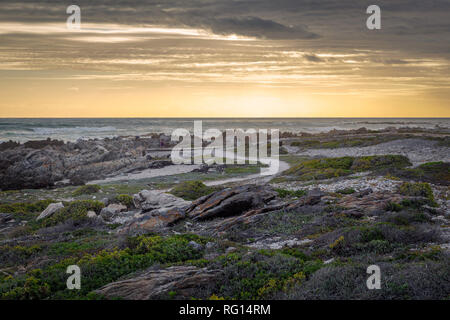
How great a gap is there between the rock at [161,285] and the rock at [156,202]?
30.1 ft

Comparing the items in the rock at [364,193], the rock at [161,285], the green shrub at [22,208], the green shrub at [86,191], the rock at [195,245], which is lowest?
the green shrub at [86,191]

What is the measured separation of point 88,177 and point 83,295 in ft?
101

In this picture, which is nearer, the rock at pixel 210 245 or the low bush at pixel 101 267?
the low bush at pixel 101 267

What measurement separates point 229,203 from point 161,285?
8.76 m

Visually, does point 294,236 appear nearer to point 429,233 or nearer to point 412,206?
point 429,233

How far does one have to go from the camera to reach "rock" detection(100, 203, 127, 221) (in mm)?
18114

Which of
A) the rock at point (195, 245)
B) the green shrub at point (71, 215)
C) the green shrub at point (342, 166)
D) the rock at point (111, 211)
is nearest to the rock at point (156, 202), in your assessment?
the rock at point (111, 211)

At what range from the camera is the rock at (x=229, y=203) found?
16156mm

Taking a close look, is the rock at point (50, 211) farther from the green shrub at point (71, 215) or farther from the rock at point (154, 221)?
Result: the rock at point (154, 221)

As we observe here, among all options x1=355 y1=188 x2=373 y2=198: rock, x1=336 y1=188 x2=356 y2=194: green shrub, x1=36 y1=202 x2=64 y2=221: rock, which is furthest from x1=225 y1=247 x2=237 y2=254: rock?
x1=36 y1=202 x2=64 y2=221: rock

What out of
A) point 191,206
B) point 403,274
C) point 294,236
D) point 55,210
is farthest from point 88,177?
point 403,274

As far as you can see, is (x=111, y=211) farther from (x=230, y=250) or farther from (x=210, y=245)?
(x=230, y=250)

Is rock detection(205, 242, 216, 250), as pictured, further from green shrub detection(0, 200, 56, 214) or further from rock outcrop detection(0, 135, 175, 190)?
Answer: rock outcrop detection(0, 135, 175, 190)

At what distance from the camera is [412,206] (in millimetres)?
14281
